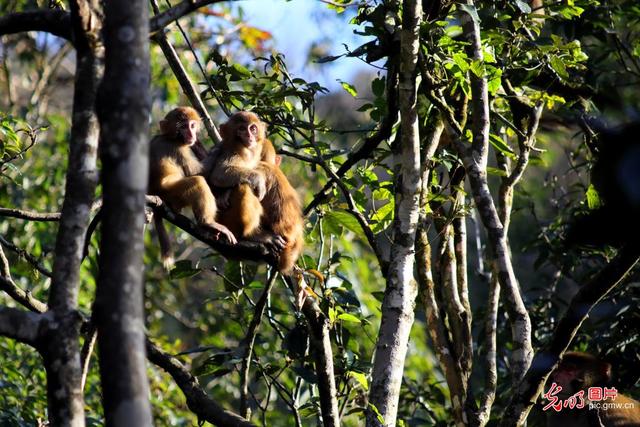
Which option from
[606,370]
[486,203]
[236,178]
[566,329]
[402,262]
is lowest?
[566,329]

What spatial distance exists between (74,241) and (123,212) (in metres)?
0.60

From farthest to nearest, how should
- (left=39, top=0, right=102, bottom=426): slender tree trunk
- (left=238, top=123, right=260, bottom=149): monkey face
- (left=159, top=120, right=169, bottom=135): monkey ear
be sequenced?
1. (left=159, top=120, right=169, bottom=135): monkey ear
2. (left=238, top=123, right=260, bottom=149): monkey face
3. (left=39, top=0, right=102, bottom=426): slender tree trunk

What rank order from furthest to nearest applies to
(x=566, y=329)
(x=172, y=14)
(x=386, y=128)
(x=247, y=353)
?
(x=386, y=128) → (x=247, y=353) → (x=566, y=329) → (x=172, y=14)

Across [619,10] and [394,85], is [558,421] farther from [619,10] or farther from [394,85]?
[619,10]

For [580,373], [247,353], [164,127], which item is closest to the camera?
[247,353]

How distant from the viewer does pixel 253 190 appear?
18.1ft

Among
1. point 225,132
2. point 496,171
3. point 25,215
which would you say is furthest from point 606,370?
point 25,215

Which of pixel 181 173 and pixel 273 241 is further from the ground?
pixel 181 173

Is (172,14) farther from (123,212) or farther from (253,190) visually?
(253,190)

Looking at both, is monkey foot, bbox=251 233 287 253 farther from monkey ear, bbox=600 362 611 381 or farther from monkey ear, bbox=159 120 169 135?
monkey ear, bbox=600 362 611 381

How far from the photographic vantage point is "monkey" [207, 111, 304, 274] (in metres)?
5.39

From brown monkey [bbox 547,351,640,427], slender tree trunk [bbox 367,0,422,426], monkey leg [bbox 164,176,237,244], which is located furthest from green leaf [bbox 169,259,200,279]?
brown monkey [bbox 547,351,640,427]

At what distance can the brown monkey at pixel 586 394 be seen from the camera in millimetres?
5770

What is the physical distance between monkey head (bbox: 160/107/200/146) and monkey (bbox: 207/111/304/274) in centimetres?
20
